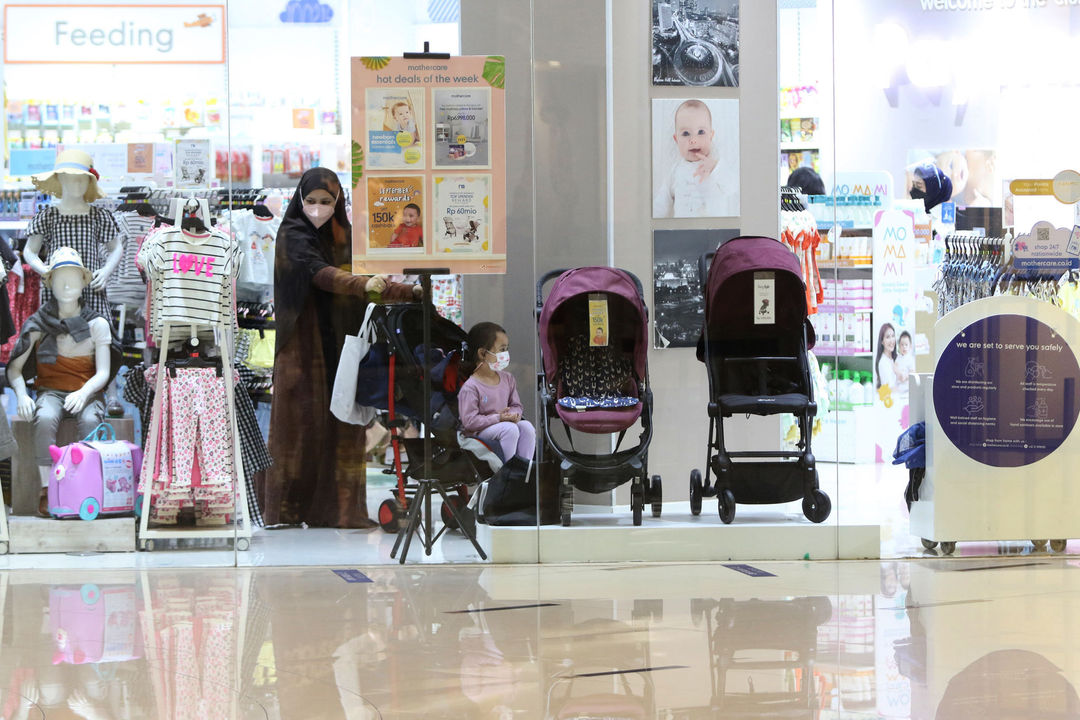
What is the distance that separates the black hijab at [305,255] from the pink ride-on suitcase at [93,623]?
1418mm

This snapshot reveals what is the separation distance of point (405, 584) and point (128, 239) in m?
2.23

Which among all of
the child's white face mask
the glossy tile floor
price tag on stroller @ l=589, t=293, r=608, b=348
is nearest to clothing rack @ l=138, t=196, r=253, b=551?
the glossy tile floor

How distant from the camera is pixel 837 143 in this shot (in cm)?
609

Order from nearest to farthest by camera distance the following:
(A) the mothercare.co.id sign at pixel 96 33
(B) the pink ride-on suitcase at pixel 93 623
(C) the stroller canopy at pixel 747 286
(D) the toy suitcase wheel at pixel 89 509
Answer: (B) the pink ride-on suitcase at pixel 93 623 → (C) the stroller canopy at pixel 747 286 → (D) the toy suitcase wheel at pixel 89 509 → (A) the mothercare.co.id sign at pixel 96 33

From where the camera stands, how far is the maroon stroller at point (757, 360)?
5859mm

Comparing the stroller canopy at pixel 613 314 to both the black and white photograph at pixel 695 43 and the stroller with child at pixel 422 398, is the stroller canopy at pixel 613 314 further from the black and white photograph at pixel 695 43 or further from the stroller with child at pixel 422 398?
the black and white photograph at pixel 695 43

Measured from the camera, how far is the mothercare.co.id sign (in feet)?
20.3

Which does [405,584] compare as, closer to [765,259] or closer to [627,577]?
[627,577]

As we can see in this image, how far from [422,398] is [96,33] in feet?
7.73

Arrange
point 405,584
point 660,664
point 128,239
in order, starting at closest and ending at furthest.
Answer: point 660,664 → point 405,584 → point 128,239

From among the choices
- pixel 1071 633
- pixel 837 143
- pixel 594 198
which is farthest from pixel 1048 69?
pixel 1071 633

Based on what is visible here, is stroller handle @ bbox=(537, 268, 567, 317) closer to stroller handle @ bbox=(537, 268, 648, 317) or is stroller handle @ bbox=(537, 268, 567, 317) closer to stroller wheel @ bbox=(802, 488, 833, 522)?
stroller handle @ bbox=(537, 268, 648, 317)

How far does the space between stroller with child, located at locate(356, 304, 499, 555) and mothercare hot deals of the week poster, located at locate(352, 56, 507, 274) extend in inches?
11.7

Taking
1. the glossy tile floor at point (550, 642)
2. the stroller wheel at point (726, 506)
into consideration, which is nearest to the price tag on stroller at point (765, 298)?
the stroller wheel at point (726, 506)
